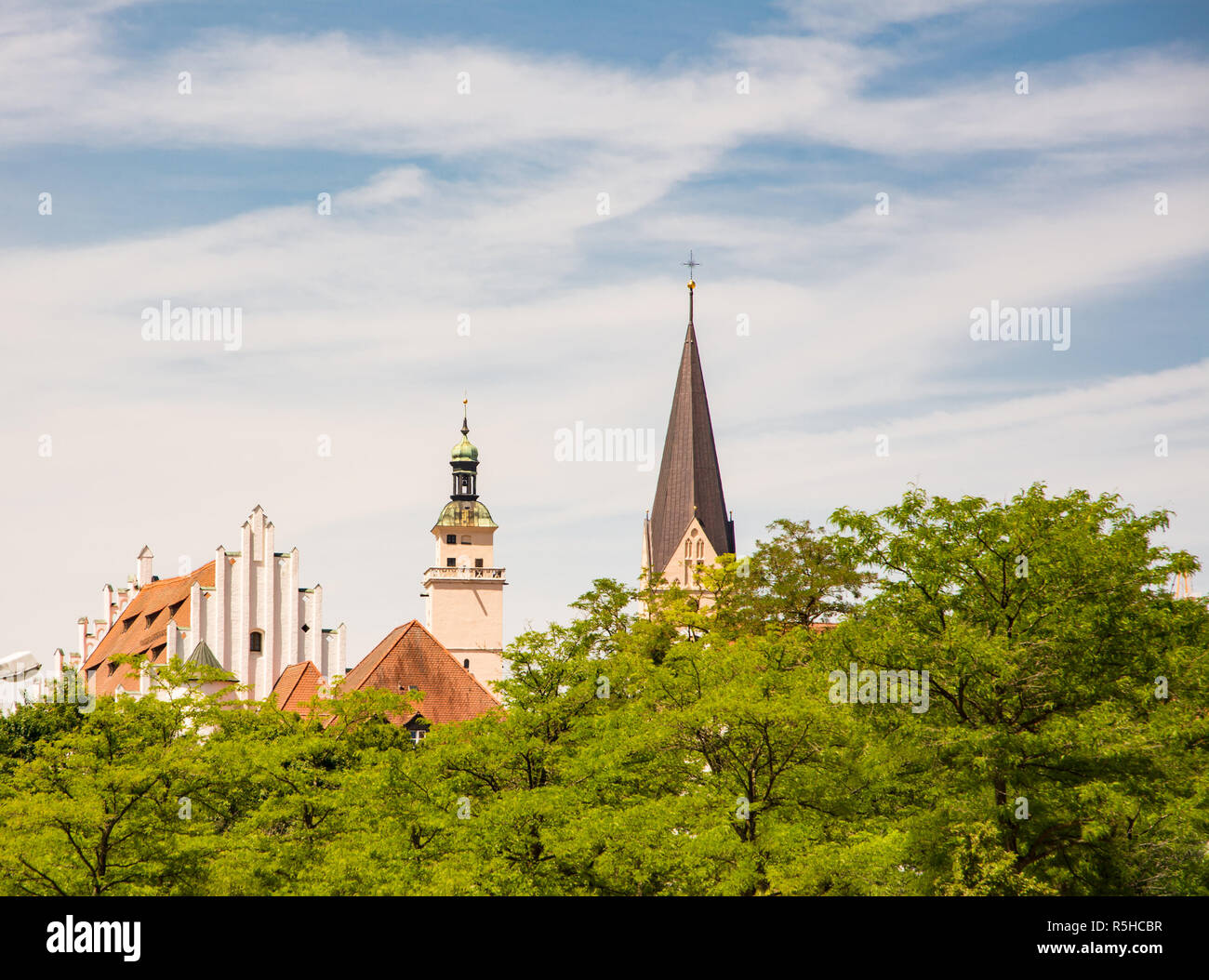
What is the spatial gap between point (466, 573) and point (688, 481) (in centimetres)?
1844

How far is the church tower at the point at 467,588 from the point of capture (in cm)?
10712

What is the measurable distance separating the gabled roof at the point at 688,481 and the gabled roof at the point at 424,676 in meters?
42.5

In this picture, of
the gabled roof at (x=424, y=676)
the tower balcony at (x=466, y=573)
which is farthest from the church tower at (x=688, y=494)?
the gabled roof at (x=424, y=676)

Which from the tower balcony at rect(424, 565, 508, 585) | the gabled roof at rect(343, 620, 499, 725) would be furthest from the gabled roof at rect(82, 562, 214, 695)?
the gabled roof at rect(343, 620, 499, 725)

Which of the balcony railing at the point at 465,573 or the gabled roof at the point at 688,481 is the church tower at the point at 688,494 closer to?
the gabled roof at the point at 688,481

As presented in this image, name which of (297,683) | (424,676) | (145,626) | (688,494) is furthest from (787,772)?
(688,494)

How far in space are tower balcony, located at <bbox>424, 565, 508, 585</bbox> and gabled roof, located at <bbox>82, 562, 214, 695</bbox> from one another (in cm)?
2042

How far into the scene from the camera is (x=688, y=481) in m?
105

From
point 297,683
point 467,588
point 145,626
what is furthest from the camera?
Result: point 467,588

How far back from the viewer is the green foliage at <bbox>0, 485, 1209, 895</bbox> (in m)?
25.8

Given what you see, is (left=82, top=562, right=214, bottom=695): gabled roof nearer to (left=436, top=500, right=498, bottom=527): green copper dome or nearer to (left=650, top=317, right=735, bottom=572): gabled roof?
(left=436, top=500, right=498, bottom=527): green copper dome

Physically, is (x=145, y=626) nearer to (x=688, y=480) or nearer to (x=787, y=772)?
(x=688, y=480)
